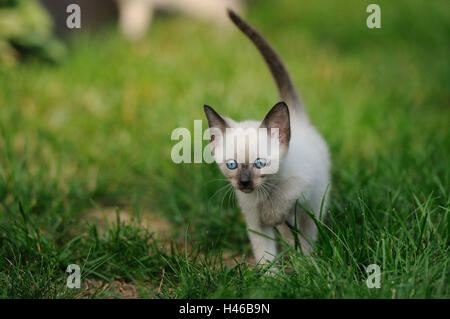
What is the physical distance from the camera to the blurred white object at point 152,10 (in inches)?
→ 239

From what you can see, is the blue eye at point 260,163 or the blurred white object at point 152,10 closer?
the blue eye at point 260,163

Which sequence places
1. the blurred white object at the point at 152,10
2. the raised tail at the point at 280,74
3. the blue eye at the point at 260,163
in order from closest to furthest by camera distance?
1. the blue eye at the point at 260,163
2. the raised tail at the point at 280,74
3. the blurred white object at the point at 152,10

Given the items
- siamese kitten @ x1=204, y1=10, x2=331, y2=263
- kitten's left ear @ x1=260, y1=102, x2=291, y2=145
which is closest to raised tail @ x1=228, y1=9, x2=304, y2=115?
siamese kitten @ x1=204, y1=10, x2=331, y2=263

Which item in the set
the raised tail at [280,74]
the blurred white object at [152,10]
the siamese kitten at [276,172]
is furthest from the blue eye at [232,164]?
the blurred white object at [152,10]

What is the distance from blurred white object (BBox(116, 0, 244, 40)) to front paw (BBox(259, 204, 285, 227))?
4132 mm

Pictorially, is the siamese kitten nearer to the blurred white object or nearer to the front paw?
the front paw

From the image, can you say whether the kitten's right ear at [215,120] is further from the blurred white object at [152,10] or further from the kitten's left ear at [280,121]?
the blurred white object at [152,10]

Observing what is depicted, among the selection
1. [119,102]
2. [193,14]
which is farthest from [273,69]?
[193,14]

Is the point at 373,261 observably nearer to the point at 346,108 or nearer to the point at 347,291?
the point at 347,291

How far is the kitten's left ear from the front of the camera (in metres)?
1.96

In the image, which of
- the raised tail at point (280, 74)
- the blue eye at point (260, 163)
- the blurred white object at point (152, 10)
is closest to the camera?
the blue eye at point (260, 163)

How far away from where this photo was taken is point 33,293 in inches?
79.0

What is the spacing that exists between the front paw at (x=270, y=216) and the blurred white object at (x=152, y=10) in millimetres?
4132
